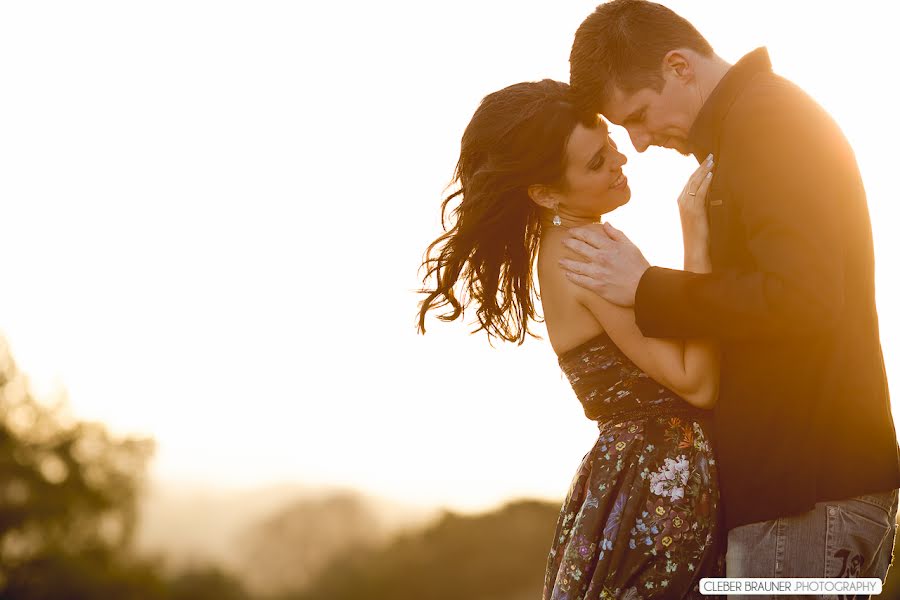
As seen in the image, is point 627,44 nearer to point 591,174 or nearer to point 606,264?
point 591,174

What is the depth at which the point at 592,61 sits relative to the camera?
352cm

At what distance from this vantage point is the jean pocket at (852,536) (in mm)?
2910

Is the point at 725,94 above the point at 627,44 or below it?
below

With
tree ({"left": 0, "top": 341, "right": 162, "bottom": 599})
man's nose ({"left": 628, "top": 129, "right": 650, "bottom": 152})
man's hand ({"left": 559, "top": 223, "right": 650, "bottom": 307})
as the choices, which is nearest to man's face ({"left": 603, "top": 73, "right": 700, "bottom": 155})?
man's nose ({"left": 628, "top": 129, "right": 650, "bottom": 152})

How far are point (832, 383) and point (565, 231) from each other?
1.12m

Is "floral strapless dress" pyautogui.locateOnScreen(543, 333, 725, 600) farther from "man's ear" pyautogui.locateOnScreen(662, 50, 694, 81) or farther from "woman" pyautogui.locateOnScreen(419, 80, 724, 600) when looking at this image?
"man's ear" pyautogui.locateOnScreen(662, 50, 694, 81)

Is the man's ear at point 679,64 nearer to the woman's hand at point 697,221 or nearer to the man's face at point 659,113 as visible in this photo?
the man's face at point 659,113

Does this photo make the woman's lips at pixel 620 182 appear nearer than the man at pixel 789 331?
No

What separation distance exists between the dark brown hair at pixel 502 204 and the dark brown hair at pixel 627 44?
0.64ft

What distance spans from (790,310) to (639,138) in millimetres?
942

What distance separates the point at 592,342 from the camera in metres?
3.49

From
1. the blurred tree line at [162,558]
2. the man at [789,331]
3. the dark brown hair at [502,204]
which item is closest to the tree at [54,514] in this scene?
the blurred tree line at [162,558]

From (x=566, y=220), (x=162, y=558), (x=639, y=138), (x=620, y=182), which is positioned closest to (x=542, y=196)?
(x=566, y=220)

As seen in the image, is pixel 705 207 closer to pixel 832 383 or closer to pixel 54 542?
pixel 832 383
